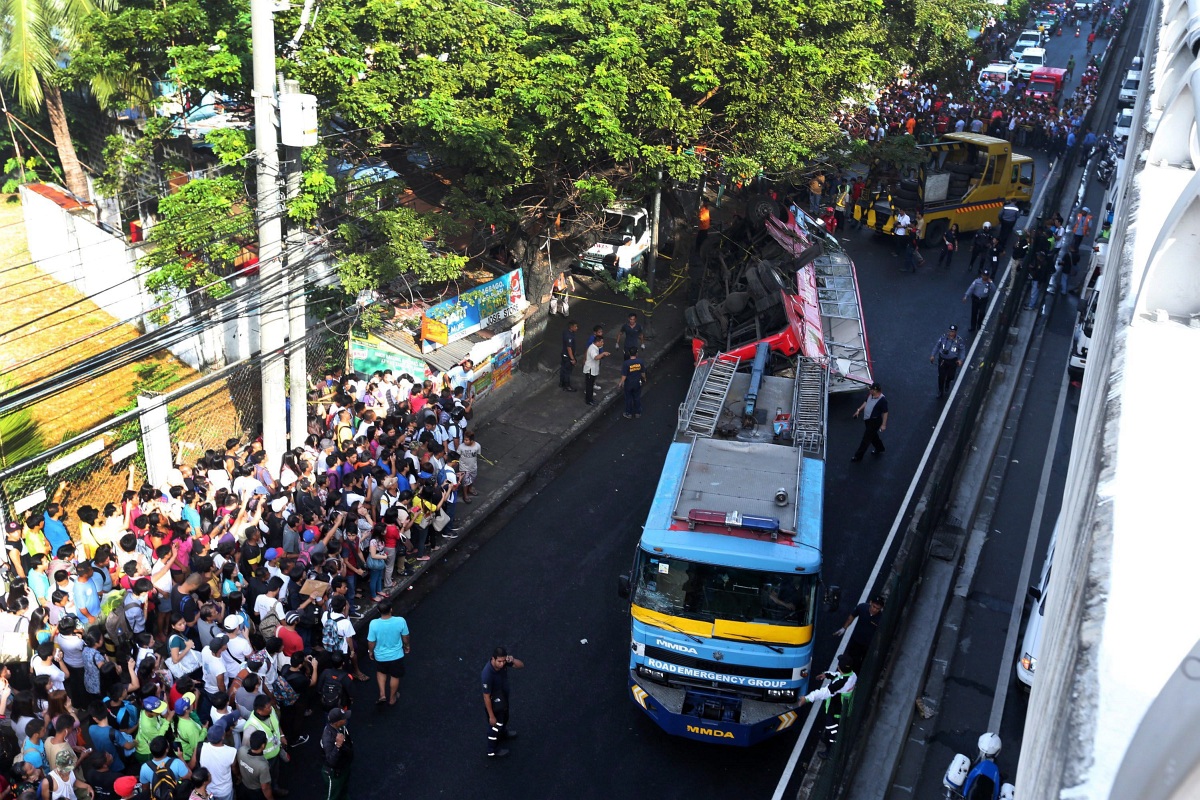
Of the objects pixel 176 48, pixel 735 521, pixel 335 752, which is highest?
pixel 176 48

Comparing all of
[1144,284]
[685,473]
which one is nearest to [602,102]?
[685,473]

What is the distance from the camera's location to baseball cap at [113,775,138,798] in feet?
28.1

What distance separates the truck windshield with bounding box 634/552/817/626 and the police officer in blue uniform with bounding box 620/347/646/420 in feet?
26.3

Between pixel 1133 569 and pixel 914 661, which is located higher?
pixel 1133 569

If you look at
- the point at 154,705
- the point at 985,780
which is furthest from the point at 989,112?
the point at 154,705

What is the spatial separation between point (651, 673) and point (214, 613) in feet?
14.7

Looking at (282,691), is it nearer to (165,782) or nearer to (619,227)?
(165,782)

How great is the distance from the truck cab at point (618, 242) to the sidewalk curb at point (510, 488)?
3.22 metres

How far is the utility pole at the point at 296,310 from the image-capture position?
1330cm

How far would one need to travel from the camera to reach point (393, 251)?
16516mm

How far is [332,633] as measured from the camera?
429 inches

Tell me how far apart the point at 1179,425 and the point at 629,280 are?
1481cm

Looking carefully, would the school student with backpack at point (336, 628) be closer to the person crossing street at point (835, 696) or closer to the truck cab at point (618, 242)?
the person crossing street at point (835, 696)

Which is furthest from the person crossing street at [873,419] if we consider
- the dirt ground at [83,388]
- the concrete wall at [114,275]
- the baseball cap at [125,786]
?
the baseball cap at [125,786]
